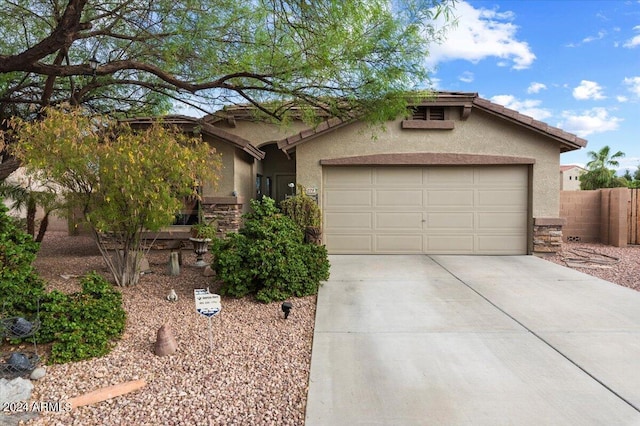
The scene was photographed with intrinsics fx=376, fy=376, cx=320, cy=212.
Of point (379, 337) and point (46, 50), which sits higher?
point (46, 50)

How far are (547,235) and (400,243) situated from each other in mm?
3710

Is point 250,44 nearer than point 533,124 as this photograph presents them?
Yes

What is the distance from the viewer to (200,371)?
3.60 metres

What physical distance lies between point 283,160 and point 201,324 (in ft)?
37.4

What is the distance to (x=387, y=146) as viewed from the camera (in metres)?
9.84

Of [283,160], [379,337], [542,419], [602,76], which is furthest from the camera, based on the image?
[283,160]

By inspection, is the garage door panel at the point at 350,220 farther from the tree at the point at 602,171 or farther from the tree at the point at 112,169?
the tree at the point at 602,171

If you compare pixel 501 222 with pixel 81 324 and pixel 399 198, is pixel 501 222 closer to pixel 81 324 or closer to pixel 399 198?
pixel 399 198

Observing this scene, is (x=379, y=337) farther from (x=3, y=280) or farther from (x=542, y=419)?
(x=3, y=280)

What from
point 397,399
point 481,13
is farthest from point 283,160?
point 397,399

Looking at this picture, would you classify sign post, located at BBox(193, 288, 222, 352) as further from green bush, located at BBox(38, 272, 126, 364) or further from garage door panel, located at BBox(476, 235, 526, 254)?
garage door panel, located at BBox(476, 235, 526, 254)

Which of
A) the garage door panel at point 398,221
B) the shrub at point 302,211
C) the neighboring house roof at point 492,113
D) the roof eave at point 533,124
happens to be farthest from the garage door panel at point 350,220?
the roof eave at point 533,124

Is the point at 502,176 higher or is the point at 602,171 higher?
the point at 602,171

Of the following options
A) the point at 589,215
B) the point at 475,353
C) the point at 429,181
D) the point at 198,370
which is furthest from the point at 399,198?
the point at 198,370
